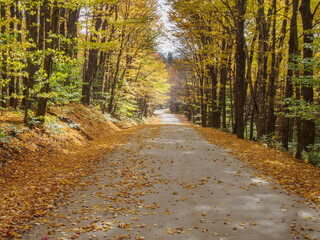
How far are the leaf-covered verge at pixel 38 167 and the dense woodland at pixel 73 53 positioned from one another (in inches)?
37.5

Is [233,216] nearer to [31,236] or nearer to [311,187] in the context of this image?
[311,187]

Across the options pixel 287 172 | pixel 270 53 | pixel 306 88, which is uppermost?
pixel 270 53

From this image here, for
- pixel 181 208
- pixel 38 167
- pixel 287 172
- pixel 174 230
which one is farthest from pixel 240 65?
pixel 174 230

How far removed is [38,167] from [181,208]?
512 cm

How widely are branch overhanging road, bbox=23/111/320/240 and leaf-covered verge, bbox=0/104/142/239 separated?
1.51 ft

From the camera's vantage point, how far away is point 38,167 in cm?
808

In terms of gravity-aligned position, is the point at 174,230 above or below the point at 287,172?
below

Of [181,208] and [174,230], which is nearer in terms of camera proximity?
[174,230]

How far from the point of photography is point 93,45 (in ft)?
44.3

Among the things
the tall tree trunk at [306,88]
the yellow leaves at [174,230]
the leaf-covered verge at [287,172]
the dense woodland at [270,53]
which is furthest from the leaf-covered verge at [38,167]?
the tall tree trunk at [306,88]

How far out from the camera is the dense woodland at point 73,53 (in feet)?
30.8

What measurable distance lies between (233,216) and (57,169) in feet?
18.9

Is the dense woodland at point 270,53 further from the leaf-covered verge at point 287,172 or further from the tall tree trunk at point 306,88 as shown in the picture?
the leaf-covered verge at point 287,172

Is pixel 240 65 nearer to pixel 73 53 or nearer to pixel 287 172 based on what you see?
pixel 287 172
